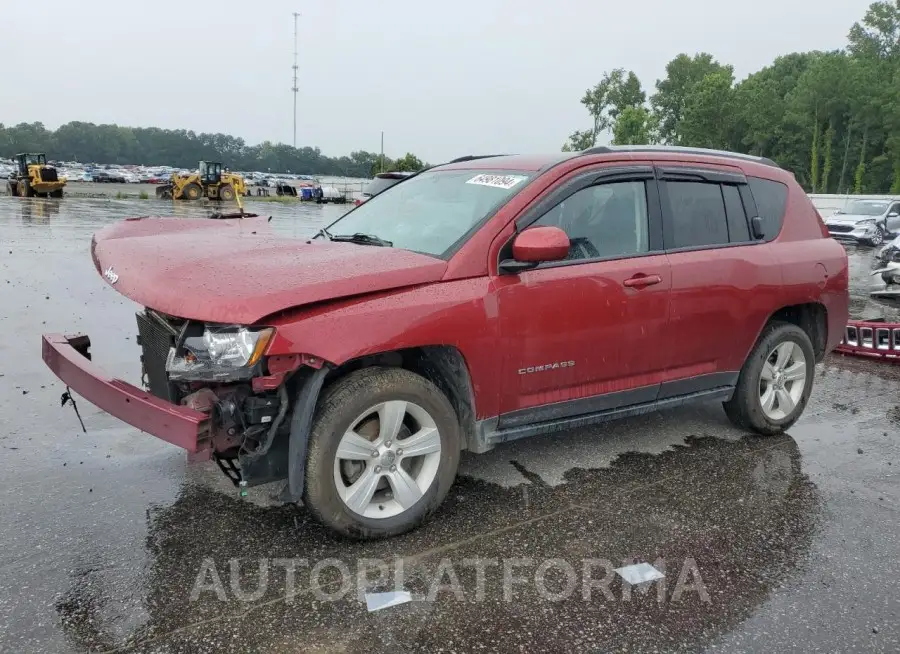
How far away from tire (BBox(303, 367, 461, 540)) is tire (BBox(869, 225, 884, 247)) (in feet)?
73.5

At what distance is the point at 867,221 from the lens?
2214 centimetres

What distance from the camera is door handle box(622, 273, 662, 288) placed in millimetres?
3870

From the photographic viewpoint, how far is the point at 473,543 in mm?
3285

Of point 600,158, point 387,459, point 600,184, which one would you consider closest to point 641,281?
point 600,184

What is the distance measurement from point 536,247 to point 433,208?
89cm

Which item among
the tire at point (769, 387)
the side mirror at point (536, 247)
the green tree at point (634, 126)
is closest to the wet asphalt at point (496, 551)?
the tire at point (769, 387)

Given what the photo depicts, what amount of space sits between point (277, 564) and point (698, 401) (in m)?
2.74

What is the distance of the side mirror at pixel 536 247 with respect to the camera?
11.1ft

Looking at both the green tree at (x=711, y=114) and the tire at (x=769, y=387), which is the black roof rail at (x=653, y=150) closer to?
the tire at (x=769, y=387)

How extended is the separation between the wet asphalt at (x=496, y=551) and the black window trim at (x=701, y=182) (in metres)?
1.31

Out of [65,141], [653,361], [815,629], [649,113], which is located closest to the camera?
[815,629]

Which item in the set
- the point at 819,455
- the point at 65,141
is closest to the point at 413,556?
the point at 819,455

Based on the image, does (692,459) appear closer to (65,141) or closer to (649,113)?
(649,113)

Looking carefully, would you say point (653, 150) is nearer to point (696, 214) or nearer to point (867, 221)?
point (696, 214)
